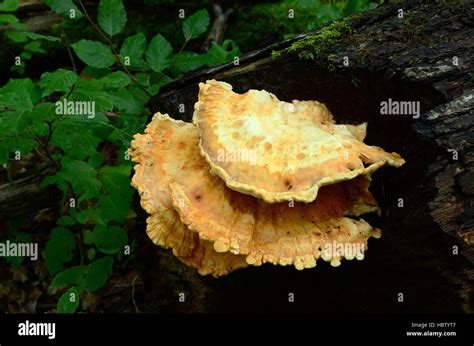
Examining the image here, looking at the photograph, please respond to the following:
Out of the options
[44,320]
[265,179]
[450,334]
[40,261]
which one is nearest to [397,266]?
[450,334]

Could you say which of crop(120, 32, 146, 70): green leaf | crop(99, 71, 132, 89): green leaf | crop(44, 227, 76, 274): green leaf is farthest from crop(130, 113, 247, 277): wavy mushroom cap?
crop(44, 227, 76, 274): green leaf

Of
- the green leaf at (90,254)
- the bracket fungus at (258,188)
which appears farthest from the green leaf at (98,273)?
the bracket fungus at (258,188)

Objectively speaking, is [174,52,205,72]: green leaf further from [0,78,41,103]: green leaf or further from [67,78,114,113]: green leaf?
[0,78,41,103]: green leaf

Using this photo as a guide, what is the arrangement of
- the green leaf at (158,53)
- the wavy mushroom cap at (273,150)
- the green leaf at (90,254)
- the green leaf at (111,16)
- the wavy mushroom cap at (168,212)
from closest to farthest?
the wavy mushroom cap at (273,150) → the wavy mushroom cap at (168,212) → the green leaf at (111,16) → the green leaf at (158,53) → the green leaf at (90,254)

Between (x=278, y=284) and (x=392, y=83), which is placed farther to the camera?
(x=278, y=284)

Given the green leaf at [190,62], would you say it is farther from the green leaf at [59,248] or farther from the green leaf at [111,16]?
the green leaf at [59,248]

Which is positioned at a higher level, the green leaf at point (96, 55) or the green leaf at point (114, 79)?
the green leaf at point (96, 55)

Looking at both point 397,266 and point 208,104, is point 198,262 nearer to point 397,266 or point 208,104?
point 208,104

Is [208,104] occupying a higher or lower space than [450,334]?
higher
